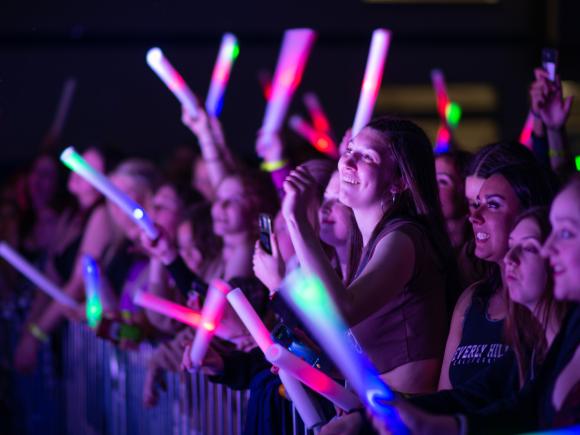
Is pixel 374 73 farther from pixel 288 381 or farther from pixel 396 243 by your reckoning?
pixel 288 381

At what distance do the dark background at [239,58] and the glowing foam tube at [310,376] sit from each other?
22.4 ft

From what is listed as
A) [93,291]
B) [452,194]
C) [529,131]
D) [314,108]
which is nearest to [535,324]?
[452,194]

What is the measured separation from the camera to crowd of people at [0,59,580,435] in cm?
172

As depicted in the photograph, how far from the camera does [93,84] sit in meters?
8.70

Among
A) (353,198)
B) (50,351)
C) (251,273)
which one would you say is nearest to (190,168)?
(50,351)

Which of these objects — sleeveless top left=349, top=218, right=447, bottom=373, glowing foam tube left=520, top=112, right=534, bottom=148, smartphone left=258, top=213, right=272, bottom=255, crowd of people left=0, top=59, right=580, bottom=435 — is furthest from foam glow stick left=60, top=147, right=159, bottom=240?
glowing foam tube left=520, top=112, right=534, bottom=148

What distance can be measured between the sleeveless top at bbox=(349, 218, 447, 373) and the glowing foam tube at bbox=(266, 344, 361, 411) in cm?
45

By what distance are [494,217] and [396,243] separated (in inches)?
11.0

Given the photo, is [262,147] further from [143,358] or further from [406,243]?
[406,243]

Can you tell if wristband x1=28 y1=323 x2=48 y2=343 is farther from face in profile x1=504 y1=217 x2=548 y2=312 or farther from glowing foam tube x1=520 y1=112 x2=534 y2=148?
face in profile x1=504 y1=217 x2=548 y2=312

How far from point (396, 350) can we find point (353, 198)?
0.37 m

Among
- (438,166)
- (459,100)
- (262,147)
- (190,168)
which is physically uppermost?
(459,100)

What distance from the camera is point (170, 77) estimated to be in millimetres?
3238

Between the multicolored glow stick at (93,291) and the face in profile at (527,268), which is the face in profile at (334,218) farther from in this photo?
the multicolored glow stick at (93,291)
